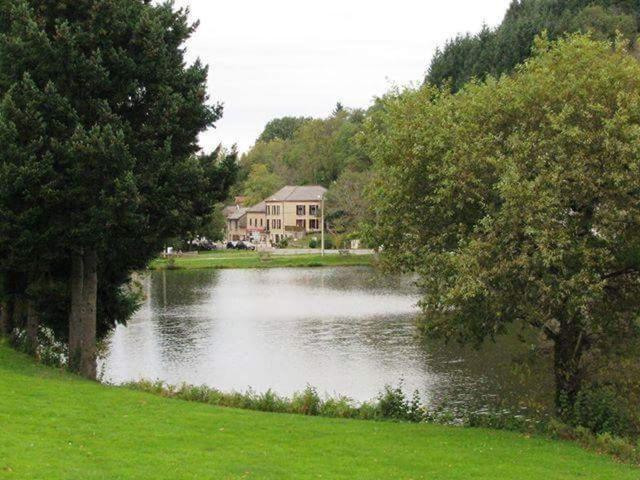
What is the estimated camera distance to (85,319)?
26375mm

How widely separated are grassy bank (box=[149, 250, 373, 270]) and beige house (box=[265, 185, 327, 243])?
29.1 meters

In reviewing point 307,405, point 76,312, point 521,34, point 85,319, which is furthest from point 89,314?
point 521,34

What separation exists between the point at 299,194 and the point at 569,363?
114 m

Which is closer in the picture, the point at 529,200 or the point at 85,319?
the point at 529,200

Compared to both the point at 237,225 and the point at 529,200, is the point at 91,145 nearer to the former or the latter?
the point at 529,200

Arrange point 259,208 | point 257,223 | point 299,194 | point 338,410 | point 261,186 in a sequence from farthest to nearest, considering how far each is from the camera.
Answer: point 261,186
point 257,223
point 259,208
point 299,194
point 338,410

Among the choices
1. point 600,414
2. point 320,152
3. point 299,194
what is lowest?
point 600,414

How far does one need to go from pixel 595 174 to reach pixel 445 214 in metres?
3.93

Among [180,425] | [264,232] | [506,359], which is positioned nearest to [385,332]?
[506,359]

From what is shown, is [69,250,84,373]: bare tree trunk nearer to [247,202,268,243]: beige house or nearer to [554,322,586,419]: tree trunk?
[554,322,586,419]: tree trunk

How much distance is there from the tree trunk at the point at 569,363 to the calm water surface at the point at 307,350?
2.41 meters

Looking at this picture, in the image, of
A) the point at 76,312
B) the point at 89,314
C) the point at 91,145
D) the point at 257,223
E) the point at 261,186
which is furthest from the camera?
the point at 261,186

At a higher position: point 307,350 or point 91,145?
point 91,145

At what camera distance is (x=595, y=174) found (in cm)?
1881
